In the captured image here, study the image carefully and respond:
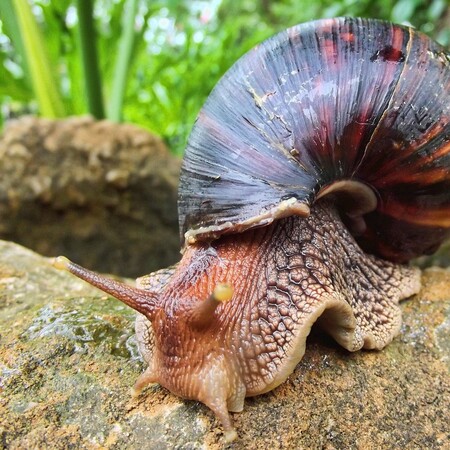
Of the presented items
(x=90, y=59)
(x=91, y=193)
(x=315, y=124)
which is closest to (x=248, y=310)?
(x=315, y=124)

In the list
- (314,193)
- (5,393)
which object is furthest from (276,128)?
(5,393)

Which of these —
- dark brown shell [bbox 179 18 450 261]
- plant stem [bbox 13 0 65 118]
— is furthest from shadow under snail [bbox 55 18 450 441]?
plant stem [bbox 13 0 65 118]

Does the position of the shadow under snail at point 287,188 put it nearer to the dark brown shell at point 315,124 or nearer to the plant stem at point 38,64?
the dark brown shell at point 315,124

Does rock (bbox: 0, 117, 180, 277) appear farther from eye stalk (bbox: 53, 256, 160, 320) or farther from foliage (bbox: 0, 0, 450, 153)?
eye stalk (bbox: 53, 256, 160, 320)

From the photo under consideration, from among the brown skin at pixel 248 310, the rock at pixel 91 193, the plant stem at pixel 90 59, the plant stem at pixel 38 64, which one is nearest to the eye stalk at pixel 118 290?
the brown skin at pixel 248 310

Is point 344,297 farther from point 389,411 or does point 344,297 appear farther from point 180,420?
point 180,420
